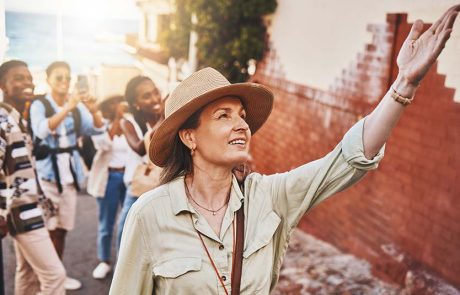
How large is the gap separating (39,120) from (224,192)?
2931 millimetres

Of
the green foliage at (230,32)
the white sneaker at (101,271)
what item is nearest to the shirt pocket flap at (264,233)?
the white sneaker at (101,271)

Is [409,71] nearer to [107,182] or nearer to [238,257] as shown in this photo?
[238,257]

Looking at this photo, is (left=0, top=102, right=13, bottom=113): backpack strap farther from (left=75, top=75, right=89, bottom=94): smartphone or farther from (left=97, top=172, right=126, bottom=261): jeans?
(left=97, top=172, right=126, bottom=261): jeans

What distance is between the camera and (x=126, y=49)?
1948 centimetres

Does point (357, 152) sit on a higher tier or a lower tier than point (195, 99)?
lower

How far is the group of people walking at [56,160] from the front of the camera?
383 cm

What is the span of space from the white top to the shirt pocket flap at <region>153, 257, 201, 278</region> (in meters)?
3.65

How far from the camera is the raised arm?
1922 mm

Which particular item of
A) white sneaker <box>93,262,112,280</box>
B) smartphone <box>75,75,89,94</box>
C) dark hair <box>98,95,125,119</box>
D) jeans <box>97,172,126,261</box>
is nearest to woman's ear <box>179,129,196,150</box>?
smartphone <box>75,75,89,94</box>

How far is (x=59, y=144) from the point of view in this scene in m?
4.91

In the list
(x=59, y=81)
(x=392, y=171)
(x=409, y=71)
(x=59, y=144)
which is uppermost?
(x=409, y=71)

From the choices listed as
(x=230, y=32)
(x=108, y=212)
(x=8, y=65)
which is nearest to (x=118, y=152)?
(x=108, y=212)

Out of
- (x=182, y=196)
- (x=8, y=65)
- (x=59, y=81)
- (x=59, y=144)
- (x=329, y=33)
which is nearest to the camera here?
(x=182, y=196)

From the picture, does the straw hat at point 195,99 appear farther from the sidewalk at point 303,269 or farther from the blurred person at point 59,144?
the sidewalk at point 303,269
